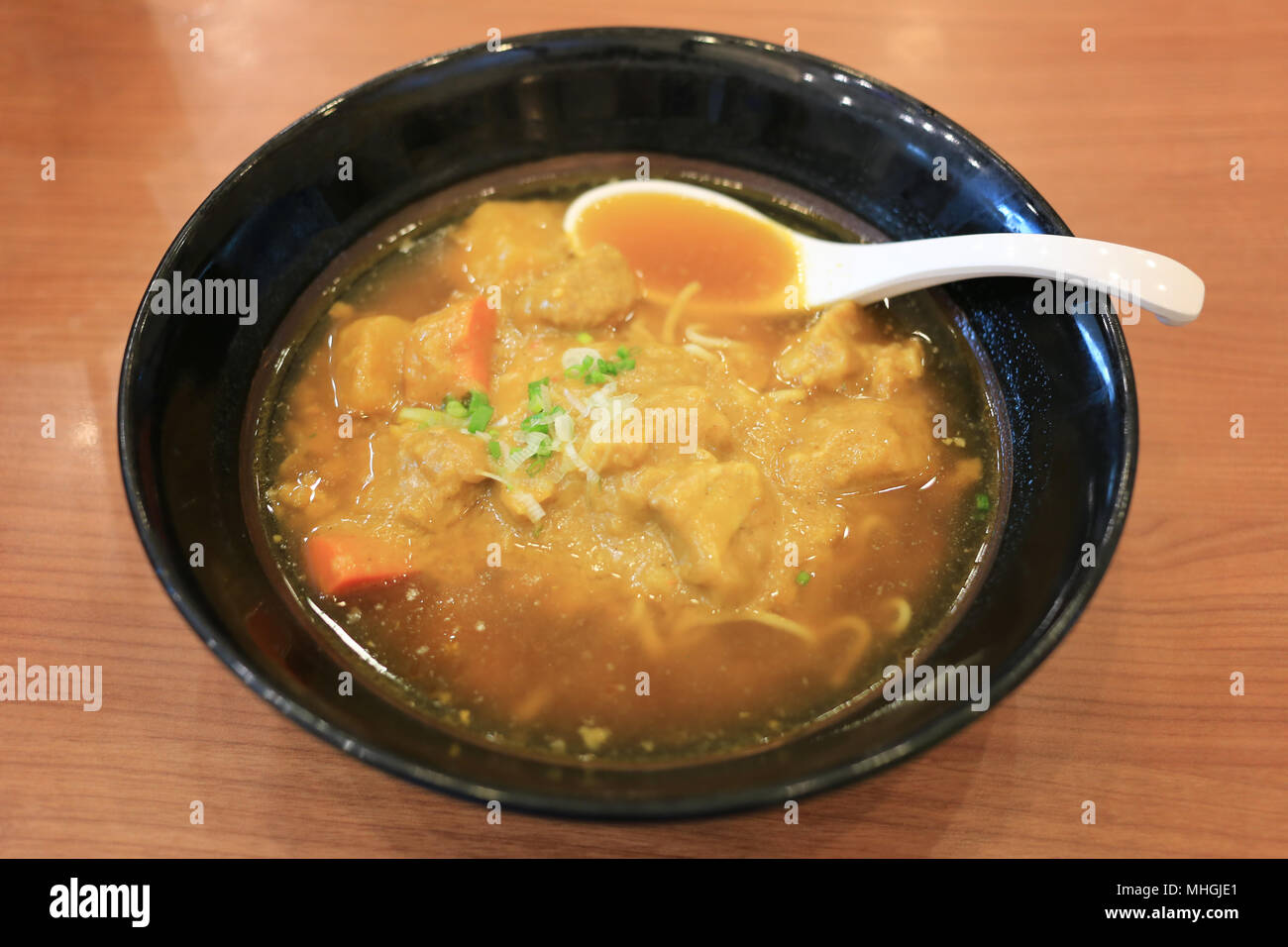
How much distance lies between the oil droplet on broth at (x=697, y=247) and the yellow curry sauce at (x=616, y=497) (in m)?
0.02

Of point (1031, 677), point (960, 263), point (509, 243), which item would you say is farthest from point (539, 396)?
point (1031, 677)

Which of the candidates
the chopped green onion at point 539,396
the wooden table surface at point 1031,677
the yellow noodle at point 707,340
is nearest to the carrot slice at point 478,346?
the chopped green onion at point 539,396

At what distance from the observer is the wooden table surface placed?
1.59m

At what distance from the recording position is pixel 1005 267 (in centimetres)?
189

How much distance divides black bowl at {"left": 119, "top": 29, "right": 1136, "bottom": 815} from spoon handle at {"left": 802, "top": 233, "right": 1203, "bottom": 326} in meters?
0.09

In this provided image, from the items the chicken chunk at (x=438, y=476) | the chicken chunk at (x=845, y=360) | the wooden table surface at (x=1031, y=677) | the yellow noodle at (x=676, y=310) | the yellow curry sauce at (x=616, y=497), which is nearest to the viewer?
the wooden table surface at (x=1031, y=677)

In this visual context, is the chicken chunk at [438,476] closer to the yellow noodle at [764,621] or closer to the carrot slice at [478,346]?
the carrot slice at [478,346]

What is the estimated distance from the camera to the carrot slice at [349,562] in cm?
177

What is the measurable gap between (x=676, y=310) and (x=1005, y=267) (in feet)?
2.60

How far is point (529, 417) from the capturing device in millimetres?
1918

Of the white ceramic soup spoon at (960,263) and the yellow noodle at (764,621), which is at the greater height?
the white ceramic soup spoon at (960,263)
